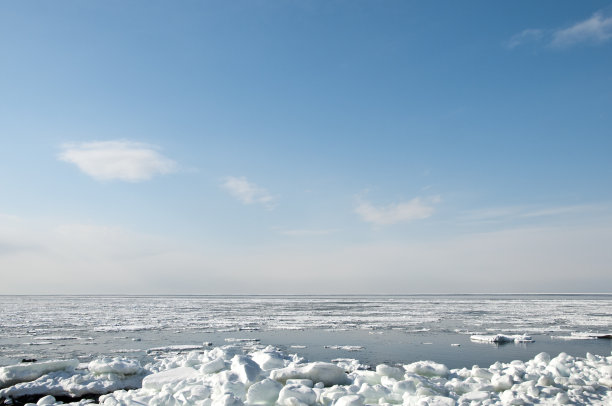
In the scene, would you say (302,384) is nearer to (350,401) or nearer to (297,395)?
(297,395)

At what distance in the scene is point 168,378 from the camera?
8891 mm

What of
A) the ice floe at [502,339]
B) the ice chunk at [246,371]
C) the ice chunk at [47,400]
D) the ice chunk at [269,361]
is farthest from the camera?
the ice floe at [502,339]

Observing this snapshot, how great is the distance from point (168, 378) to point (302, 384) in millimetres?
2799

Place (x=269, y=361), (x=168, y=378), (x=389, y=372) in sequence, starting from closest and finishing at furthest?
(x=389, y=372)
(x=168, y=378)
(x=269, y=361)

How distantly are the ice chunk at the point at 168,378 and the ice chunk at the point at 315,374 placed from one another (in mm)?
1854

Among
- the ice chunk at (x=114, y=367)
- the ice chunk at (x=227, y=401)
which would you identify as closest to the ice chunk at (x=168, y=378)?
the ice chunk at (x=114, y=367)

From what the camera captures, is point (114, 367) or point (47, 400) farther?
point (114, 367)

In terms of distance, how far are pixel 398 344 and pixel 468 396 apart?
26.2 ft

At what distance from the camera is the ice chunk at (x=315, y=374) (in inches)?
337

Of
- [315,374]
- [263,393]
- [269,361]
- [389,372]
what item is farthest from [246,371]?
[389,372]

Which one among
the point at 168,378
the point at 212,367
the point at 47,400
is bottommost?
the point at 47,400

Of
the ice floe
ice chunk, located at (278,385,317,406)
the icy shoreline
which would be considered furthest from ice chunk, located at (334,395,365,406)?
the ice floe

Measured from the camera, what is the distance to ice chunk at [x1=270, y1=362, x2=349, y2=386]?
28.1 feet

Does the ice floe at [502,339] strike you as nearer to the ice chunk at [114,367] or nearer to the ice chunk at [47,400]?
the ice chunk at [114,367]
